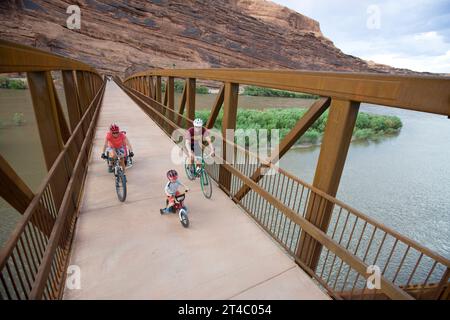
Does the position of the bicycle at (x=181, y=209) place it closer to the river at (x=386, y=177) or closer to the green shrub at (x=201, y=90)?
the river at (x=386, y=177)

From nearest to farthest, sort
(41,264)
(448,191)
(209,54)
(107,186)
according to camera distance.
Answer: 1. (41,264)
2. (107,186)
3. (448,191)
4. (209,54)

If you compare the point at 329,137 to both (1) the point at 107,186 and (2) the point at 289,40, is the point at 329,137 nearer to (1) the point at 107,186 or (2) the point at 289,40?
(1) the point at 107,186

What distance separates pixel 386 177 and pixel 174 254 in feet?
56.0

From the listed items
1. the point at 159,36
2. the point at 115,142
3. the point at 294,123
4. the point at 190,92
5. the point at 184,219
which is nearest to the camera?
the point at 184,219

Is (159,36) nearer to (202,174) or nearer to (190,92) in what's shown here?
(190,92)

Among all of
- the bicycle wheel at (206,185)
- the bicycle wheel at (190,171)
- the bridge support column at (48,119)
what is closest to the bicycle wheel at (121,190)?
the bridge support column at (48,119)

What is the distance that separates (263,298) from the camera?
9.23 feet

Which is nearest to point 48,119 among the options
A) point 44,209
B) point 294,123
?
point 44,209

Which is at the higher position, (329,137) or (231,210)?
(329,137)

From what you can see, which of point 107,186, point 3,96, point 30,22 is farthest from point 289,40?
point 107,186

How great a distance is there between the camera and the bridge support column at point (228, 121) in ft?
16.4

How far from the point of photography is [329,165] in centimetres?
292

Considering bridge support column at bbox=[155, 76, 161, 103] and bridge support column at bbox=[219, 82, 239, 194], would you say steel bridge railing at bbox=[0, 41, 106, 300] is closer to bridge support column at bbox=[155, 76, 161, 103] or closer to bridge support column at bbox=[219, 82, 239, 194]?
bridge support column at bbox=[219, 82, 239, 194]

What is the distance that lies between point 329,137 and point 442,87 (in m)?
1.15
